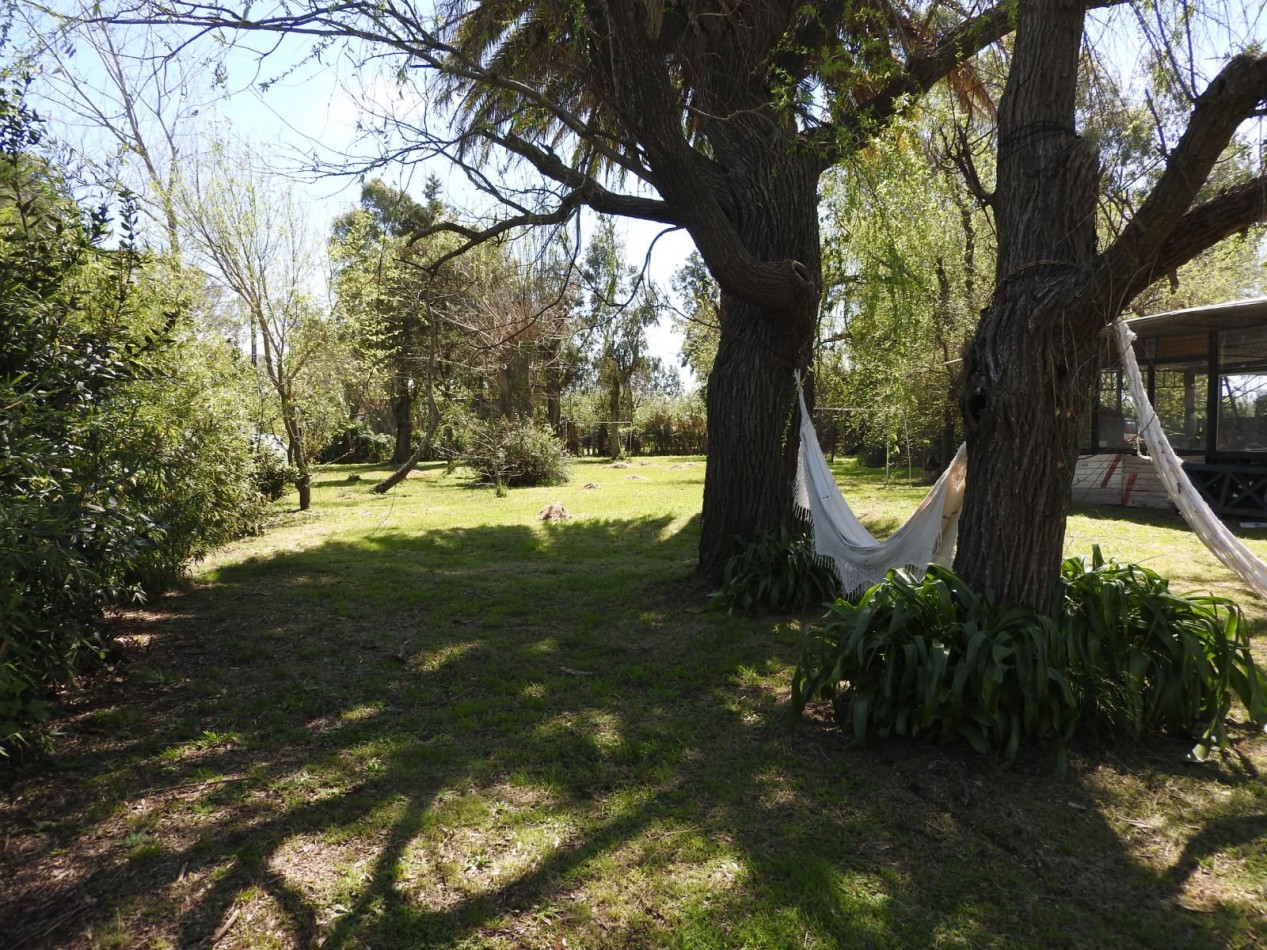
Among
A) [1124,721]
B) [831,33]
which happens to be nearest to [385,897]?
[1124,721]

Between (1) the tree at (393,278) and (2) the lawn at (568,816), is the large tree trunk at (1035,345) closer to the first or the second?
(2) the lawn at (568,816)

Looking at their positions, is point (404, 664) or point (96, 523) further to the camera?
point (404, 664)

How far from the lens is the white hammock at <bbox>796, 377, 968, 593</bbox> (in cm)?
466

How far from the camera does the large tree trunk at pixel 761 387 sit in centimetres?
559

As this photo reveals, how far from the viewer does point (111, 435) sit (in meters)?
3.54

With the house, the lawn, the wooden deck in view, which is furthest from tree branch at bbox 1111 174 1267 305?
the wooden deck

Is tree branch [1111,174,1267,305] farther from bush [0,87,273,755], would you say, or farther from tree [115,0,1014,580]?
bush [0,87,273,755]

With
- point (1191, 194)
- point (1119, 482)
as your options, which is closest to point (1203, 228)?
point (1191, 194)

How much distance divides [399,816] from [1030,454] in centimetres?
304

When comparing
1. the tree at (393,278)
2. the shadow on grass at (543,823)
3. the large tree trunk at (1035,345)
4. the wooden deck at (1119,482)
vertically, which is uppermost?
the tree at (393,278)

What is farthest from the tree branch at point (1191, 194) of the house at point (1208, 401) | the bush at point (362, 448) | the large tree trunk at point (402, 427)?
the bush at point (362, 448)

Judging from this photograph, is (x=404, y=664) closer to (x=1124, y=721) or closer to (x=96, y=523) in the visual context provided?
(x=96, y=523)

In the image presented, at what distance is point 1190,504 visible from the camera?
390 centimetres

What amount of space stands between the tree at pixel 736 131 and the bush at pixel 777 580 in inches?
11.3
